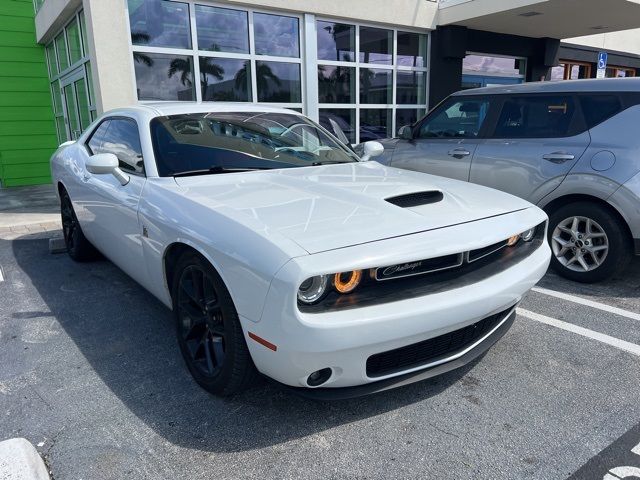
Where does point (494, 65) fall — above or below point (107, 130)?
above

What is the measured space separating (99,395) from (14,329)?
1328 millimetres

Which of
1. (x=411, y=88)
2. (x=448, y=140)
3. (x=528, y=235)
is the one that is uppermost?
(x=411, y=88)

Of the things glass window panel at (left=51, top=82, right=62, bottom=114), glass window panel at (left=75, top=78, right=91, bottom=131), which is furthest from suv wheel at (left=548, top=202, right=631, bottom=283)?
glass window panel at (left=51, top=82, right=62, bottom=114)

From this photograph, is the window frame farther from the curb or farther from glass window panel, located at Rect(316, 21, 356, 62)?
glass window panel, located at Rect(316, 21, 356, 62)

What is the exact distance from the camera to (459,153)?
5227 mm

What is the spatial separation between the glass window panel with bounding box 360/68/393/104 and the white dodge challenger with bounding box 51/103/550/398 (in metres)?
7.01

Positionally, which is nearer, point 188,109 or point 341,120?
point 188,109

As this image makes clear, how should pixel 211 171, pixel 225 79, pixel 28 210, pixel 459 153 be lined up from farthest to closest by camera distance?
pixel 225 79, pixel 28 210, pixel 459 153, pixel 211 171

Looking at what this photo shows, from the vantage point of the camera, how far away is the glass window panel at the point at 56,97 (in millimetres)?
10711

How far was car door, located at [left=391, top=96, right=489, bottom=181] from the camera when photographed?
5.22 m

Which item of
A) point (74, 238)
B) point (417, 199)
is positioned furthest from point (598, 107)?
point (74, 238)

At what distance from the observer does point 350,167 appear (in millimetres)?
3736

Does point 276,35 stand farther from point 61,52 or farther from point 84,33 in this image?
point 61,52

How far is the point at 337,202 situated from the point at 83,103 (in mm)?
8018
